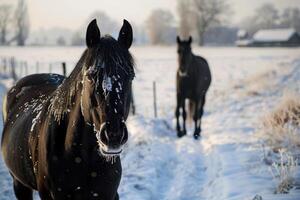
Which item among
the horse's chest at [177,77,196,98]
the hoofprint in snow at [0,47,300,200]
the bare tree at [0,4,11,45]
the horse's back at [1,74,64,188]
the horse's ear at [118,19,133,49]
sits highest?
the bare tree at [0,4,11,45]

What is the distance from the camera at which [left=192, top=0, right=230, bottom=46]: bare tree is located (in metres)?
69.0

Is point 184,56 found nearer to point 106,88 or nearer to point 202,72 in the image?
point 202,72

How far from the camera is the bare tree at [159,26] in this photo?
226 ft

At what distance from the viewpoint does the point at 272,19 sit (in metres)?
75.7

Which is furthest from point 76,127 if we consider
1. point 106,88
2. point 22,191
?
point 22,191

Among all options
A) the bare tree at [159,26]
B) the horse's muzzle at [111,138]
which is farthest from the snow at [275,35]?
the horse's muzzle at [111,138]

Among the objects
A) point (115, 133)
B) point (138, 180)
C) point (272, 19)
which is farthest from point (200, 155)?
point (272, 19)

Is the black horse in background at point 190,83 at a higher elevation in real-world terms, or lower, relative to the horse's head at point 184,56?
lower

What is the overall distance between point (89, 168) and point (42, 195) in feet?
1.93

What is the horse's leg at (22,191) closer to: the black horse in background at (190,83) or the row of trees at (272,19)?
the black horse in background at (190,83)

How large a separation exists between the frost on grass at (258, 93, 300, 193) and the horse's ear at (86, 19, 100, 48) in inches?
129

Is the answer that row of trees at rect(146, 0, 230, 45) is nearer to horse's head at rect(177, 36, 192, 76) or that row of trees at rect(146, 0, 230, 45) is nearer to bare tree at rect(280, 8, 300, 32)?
bare tree at rect(280, 8, 300, 32)

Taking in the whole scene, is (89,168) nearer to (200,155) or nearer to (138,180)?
(138,180)

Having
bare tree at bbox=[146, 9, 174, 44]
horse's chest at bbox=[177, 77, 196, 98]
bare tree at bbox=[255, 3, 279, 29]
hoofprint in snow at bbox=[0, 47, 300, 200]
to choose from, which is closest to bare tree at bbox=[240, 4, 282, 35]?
bare tree at bbox=[255, 3, 279, 29]
